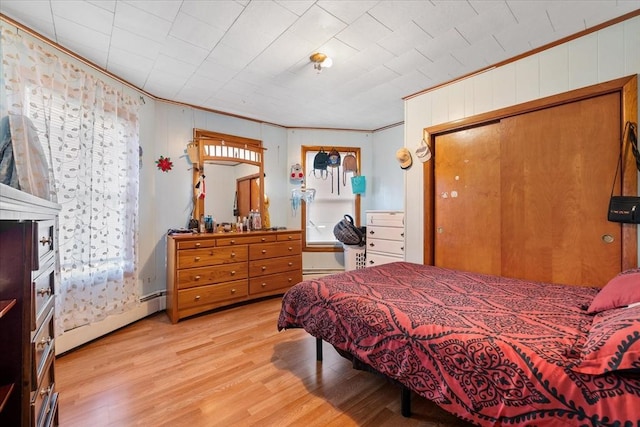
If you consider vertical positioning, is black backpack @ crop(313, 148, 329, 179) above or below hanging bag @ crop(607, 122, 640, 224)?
above

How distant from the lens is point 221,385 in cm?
181

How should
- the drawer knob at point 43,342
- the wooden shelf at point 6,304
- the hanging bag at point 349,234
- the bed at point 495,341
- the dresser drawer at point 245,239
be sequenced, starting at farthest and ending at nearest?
the hanging bag at point 349,234 < the dresser drawer at point 245,239 < the drawer knob at point 43,342 < the bed at point 495,341 < the wooden shelf at point 6,304

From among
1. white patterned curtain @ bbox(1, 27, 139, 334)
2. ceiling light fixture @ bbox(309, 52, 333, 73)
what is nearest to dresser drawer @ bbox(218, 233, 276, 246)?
white patterned curtain @ bbox(1, 27, 139, 334)

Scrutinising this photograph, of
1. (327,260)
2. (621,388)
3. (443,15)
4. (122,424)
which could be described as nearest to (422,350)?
(621,388)

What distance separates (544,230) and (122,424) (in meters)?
3.18

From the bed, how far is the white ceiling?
5.86 feet

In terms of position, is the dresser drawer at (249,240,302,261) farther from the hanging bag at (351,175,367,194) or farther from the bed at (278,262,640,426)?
the bed at (278,262,640,426)

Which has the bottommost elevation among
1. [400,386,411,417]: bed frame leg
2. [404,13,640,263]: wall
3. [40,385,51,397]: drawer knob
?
[400,386,411,417]: bed frame leg

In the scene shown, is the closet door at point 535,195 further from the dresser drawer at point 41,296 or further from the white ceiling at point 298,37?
the dresser drawer at point 41,296

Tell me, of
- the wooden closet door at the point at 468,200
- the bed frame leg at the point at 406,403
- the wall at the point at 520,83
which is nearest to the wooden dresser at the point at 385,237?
the wall at the point at 520,83

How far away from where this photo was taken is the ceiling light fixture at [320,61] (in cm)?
229

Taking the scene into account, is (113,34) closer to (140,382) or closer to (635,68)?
(140,382)

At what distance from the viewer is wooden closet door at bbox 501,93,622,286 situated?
197cm

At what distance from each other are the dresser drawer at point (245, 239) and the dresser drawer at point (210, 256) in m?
0.06
